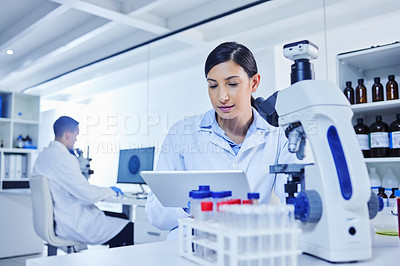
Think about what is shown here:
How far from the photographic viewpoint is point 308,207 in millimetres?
763

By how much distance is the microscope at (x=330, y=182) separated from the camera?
2.42 feet

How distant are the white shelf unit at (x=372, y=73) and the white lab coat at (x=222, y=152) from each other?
989mm

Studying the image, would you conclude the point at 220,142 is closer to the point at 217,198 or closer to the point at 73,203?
the point at 217,198

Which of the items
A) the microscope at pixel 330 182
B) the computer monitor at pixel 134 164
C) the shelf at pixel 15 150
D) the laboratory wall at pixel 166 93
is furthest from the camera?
the shelf at pixel 15 150

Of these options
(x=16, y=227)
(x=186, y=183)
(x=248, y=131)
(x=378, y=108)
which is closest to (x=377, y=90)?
(x=378, y=108)

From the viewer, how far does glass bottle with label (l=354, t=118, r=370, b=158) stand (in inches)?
90.2

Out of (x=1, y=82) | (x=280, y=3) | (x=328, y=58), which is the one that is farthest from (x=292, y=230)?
(x=1, y=82)

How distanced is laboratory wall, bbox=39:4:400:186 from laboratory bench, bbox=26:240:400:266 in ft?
7.18

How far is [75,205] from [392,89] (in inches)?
89.0

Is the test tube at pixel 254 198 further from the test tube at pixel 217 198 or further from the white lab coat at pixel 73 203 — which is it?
the white lab coat at pixel 73 203

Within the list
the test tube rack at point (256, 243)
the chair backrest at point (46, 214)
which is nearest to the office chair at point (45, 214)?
the chair backrest at point (46, 214)

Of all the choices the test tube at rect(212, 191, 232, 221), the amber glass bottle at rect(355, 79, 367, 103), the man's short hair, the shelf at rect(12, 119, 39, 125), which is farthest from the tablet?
the shelf at rect(12, 119, 39, 125)

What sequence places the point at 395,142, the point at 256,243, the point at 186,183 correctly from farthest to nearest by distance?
the point at 395,142, the point at 186,183, the point at 256,243

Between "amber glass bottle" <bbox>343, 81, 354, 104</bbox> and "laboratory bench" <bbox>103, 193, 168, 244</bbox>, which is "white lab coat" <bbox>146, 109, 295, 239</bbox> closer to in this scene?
"amber glass bottle" <bbox>343, 81, 354, 104</bbox>
